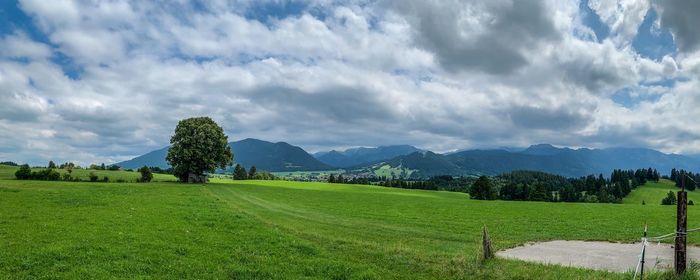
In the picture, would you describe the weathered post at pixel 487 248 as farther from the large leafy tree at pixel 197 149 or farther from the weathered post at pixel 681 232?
the large leafy tree at pixel 197 149

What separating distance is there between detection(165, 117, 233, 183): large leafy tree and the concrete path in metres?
83.3

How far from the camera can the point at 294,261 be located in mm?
18781

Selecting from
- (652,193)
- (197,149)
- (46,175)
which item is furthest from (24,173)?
(652,193)

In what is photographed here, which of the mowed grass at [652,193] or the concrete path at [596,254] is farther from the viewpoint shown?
the mowed grass at [652,193]

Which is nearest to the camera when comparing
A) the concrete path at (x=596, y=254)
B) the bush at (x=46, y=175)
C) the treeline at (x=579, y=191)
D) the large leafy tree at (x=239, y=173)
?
the concrete path at (x=596, y=254)

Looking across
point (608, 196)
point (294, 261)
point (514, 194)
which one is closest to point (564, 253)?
point (294, 261)

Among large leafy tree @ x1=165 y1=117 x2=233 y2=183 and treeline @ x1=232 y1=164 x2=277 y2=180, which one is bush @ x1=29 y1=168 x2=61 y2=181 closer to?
large leafy tree @ x1=165 y1=117 x2=233 y2=183

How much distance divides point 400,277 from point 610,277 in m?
8.20

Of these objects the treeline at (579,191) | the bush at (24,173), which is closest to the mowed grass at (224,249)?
the bush at (24,173)

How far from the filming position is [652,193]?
513 ft

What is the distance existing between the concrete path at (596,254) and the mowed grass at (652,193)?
13043 centimetres

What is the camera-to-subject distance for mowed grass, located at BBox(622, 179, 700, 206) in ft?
465

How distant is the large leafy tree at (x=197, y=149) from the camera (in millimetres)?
97500

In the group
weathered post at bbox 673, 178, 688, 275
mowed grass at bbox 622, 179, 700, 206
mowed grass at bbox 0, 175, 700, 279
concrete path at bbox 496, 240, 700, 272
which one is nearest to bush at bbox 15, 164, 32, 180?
mowed grass at bbox 0, 175, 700, 279
